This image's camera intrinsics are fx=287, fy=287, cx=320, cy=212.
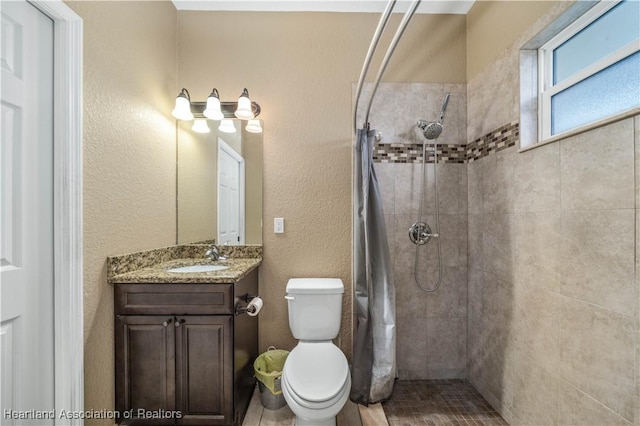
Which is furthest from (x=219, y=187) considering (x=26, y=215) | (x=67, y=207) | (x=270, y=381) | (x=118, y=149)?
(x=270, y=381)

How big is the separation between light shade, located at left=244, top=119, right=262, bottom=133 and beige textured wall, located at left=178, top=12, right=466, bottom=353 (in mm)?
63

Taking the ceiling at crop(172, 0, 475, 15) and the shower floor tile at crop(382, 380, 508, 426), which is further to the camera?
the ceiling at crop(172, 0, 475, 15)

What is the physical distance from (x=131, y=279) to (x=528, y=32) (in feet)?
8.14

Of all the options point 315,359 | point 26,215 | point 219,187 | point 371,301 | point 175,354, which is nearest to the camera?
point 26,215

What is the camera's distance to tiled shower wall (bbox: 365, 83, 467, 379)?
2.11 m

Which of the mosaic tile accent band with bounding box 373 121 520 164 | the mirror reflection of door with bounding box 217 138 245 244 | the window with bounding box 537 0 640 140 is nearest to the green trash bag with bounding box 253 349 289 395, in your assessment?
the mirror reflection of door with bounding box 217 138 245 244

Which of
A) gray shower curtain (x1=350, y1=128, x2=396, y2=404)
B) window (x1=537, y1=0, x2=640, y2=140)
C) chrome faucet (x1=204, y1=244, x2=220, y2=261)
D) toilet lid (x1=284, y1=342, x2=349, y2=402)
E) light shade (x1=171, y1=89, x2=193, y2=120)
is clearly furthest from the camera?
chrome faucet (x1=204, y1=244, x2=220, y2=261)

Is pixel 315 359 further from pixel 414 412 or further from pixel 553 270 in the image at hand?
pixel 553 270

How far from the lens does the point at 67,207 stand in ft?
4.10

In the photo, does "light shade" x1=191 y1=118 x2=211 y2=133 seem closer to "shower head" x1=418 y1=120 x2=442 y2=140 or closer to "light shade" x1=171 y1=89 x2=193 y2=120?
"light shade" x1=171 y1=89 x2=193 y2=120

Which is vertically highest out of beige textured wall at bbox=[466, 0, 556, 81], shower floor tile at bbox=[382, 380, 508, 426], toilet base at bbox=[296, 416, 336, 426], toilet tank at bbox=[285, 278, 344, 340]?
beige textured wall at bbox=[466, 0, 556, 81]

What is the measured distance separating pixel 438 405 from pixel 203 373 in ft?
4.74

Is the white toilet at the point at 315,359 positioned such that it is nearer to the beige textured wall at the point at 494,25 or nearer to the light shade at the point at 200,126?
the light shade at the point at 200,126

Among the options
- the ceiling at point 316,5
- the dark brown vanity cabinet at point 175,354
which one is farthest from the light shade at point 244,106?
the dark brown vanity cabinet at point 175,354
